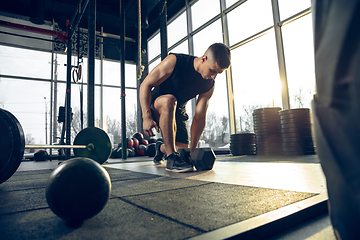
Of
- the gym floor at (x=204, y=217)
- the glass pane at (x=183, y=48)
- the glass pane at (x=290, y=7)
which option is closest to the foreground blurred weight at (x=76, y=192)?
the gym floor at (x=204, y=217)

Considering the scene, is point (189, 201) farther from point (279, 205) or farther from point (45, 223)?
point (45, 223)

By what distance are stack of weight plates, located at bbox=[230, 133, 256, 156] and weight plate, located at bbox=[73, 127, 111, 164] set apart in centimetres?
239

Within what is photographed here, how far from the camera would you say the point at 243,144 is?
3906mm

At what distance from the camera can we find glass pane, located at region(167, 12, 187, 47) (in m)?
6.41

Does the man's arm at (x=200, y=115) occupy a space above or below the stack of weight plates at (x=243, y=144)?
above

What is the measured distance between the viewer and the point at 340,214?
35cm

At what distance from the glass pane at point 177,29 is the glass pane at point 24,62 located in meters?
3.83

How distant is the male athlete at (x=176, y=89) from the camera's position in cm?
164

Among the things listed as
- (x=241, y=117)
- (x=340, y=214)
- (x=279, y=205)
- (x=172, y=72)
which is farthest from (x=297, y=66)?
(x=340, y=214)

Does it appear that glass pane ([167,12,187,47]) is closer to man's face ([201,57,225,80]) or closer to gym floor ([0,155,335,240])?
man's face ([201,57,225,80])

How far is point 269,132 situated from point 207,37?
3.06 meters

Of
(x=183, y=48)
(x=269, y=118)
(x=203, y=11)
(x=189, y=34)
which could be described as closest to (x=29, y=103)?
(x=183, y=48)

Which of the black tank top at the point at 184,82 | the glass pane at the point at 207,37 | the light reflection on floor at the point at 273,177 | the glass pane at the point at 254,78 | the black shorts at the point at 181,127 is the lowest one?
the light reflection on floor at the point at 273,177

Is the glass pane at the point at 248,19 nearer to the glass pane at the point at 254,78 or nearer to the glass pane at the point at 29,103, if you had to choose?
the glass pane at the point at 254,78
